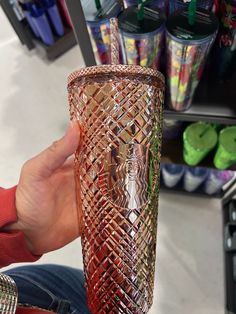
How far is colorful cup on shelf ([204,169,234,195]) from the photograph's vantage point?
1.10 metres

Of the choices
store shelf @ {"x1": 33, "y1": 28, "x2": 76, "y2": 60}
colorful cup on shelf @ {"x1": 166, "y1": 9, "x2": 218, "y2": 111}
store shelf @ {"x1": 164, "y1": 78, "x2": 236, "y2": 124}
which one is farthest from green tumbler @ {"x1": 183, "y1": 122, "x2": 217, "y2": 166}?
store shelf @ {"x1": 33, "y1": 28, "x2": 76, "y2": 60}

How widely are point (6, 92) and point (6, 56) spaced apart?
275 mm

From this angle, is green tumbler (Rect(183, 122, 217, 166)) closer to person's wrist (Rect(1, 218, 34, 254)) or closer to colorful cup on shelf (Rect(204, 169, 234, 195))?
colorful cup on shelf (Rect(204, 169, 234, 195))

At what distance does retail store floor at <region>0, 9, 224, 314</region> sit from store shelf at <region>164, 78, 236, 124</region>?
61 cm

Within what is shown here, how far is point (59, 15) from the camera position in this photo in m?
1.54

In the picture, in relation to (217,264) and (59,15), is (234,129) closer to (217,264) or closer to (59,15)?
(217,264)

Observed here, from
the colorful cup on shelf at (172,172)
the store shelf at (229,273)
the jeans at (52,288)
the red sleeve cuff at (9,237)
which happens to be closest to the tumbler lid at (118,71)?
the red sleeve cuff at (9,237)

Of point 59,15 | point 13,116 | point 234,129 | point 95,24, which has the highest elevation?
point 95,24

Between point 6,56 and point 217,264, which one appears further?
point 6,56

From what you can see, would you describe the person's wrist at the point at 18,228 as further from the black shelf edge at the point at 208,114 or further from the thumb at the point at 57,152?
the black shelf edge at the point at 208,114

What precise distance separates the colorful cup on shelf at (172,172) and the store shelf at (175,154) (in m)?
0.09

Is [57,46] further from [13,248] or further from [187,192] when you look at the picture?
[13,248]

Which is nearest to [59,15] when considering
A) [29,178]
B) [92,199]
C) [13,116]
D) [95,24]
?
[13,116]

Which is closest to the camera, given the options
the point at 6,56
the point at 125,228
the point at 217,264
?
the point at 125,228
